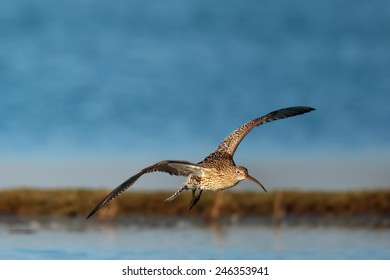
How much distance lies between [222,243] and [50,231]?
A: 188 inches

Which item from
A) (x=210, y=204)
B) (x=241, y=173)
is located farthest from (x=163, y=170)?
(x=210, y=204)

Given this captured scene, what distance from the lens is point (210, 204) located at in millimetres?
27953

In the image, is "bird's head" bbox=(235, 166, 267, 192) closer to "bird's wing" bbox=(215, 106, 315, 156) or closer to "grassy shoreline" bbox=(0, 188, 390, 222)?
"bird's wing" bbox=(215, 106, 315, 156)

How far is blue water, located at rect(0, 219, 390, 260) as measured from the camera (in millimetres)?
17328

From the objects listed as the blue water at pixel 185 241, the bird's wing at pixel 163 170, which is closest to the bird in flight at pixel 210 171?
the bird's wing at pixel 163 170

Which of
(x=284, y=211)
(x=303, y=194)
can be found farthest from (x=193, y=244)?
(x=303, y=194)

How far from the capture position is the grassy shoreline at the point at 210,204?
27534 mm

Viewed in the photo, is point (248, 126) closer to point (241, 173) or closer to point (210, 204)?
point (241, 173)

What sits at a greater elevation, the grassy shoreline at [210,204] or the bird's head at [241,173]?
the grassy shoreline at [210,204]

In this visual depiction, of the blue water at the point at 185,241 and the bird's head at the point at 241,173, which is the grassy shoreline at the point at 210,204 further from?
the bird's head at the point at 241,173

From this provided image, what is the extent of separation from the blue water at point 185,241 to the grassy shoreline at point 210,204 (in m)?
2.90
